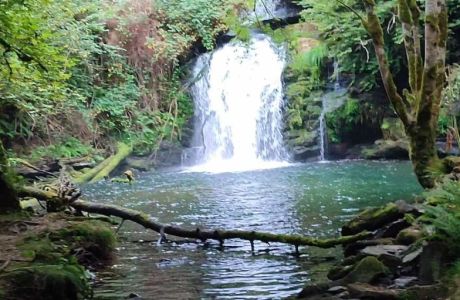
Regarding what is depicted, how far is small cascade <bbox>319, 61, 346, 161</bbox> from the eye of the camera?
942 inches

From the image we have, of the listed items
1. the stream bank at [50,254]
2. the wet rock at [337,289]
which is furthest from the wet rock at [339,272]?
the stream bank at [50,254]

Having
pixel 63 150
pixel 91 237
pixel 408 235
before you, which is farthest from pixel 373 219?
pixel 63 150

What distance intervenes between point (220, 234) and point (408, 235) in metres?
2.69

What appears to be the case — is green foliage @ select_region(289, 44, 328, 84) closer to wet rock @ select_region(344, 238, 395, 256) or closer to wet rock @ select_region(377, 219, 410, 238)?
wet rock @ select_region(377, 219, 410, 238)

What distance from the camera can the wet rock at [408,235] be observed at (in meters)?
6.55

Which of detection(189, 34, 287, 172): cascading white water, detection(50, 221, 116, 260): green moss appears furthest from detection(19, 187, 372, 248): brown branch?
detection(189, 34, 287, 172): cascading white water

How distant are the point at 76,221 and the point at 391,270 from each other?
403 centimetres

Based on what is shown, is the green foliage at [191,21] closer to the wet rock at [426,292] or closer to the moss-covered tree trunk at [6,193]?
the moss-covered tree trunk at [6,193]

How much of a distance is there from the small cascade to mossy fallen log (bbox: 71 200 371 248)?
15.5 metres

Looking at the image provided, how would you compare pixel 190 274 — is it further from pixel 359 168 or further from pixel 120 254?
pixel 359 168

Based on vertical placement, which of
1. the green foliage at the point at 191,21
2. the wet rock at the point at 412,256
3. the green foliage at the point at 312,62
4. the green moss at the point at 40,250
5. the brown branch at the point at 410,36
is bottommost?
the wet rock at the point at 412,256

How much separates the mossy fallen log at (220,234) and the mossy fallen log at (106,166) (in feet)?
32.9

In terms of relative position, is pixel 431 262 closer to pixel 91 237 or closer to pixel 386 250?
pixel 386 250

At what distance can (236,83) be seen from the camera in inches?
1041
